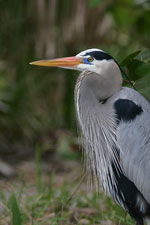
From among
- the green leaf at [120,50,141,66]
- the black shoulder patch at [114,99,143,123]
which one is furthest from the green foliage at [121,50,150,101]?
the black shoulder patch at [114,99,143,123]

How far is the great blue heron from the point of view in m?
2.56

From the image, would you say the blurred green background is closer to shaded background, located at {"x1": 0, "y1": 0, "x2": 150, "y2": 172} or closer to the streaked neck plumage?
shaded background, located at {"x1": 0, "y1": 0, "x2": 150, "y2": 172}

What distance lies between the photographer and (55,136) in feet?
19.6

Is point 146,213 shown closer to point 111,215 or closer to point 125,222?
point 125,222

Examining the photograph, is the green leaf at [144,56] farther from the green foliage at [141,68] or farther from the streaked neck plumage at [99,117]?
the streaked neck plumage at [99,117]

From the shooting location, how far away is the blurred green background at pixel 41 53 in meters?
5.97

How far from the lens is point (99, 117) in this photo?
2695 millimetres

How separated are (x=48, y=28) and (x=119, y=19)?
1.90 meters

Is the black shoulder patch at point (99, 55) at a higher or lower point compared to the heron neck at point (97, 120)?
higher

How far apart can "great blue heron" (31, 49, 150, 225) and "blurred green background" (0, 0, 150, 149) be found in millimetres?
3230

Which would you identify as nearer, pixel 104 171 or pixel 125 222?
pixel 104 171

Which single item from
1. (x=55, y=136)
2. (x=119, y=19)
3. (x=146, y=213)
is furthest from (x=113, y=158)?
(x=55, y=136)

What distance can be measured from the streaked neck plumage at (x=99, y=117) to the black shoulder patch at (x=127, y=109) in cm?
5

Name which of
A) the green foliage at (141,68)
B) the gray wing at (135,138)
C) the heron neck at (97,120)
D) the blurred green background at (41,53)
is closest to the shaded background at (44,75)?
the blurred green background at (41,53)
